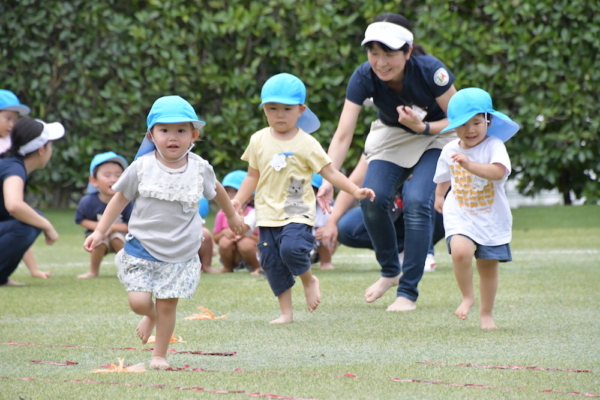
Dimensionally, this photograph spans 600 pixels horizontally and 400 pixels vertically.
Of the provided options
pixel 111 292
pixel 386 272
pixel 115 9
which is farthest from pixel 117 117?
pixel 386 272

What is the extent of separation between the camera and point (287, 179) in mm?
4719

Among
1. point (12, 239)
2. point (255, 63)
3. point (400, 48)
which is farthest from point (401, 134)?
point (255, 63)

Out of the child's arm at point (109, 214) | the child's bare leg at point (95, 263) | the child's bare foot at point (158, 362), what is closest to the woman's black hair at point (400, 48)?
the child's arm at point (109, 214)

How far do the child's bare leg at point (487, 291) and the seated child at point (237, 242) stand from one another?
3117mm

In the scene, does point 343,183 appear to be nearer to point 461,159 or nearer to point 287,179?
point 287,179

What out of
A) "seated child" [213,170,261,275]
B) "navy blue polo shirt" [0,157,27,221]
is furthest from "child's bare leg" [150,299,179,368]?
"seated child" [213,170,261,275]

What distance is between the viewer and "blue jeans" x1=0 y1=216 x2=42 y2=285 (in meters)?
6.43

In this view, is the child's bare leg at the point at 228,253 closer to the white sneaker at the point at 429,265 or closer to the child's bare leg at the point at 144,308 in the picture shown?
the white sneaker at the point at 429,265

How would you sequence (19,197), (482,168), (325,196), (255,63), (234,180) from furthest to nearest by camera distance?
(255,63) < (234,180) < (19,197) < (325,196) < (482,168)

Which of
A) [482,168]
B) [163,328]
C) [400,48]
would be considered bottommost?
[163,328]

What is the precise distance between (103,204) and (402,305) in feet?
11.2

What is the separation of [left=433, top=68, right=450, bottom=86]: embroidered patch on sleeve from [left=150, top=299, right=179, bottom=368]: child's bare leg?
2117 millimetres

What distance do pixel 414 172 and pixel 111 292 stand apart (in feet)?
7.18

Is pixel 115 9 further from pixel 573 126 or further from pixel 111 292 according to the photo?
pixel 111 292
